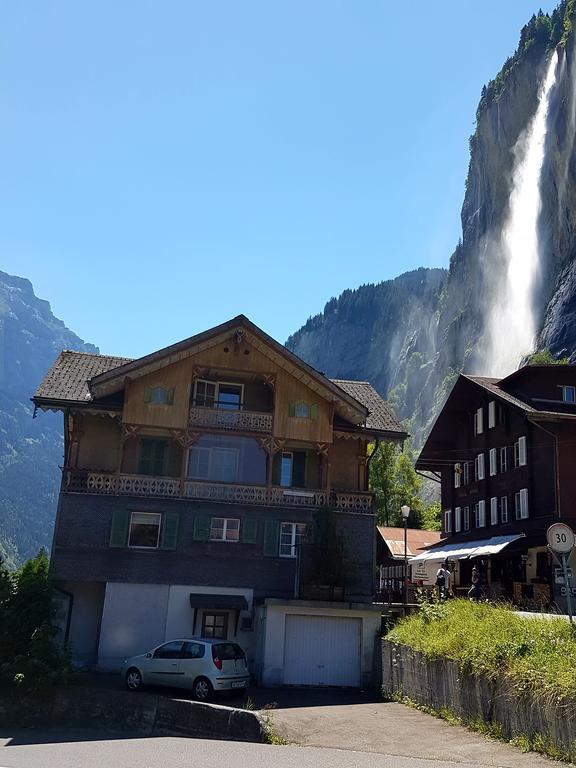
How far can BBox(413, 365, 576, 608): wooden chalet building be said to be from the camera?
1453 inches

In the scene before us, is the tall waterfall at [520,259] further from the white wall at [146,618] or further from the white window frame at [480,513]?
the white wall at [146,618]

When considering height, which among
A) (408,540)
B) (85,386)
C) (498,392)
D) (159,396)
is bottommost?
(408,540)

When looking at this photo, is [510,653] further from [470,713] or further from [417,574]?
[417,574]

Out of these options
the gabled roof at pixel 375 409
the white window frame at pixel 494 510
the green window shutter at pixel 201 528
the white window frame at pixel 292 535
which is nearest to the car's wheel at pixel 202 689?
the green window shutter at pixel 201 528

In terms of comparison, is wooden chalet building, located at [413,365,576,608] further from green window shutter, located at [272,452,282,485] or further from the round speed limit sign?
the round speed limit sign

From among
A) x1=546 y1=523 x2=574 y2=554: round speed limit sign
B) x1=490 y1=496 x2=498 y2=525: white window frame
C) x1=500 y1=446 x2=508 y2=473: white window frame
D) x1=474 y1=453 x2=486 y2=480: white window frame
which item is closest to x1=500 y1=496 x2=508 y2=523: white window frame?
x1=490 y1=496 x2=498 y2=525: white window frame

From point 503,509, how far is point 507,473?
80.6 inches

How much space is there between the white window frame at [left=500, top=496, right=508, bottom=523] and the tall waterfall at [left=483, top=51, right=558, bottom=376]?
152 ft

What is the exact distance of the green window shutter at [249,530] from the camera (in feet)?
89.7

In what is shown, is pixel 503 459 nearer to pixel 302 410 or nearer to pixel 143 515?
pixel 302 410

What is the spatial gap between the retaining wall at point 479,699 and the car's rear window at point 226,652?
13.5 ft

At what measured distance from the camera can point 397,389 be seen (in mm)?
158750

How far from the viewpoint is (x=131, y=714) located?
59.2ft

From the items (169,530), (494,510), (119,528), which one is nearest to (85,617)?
(119,528)
